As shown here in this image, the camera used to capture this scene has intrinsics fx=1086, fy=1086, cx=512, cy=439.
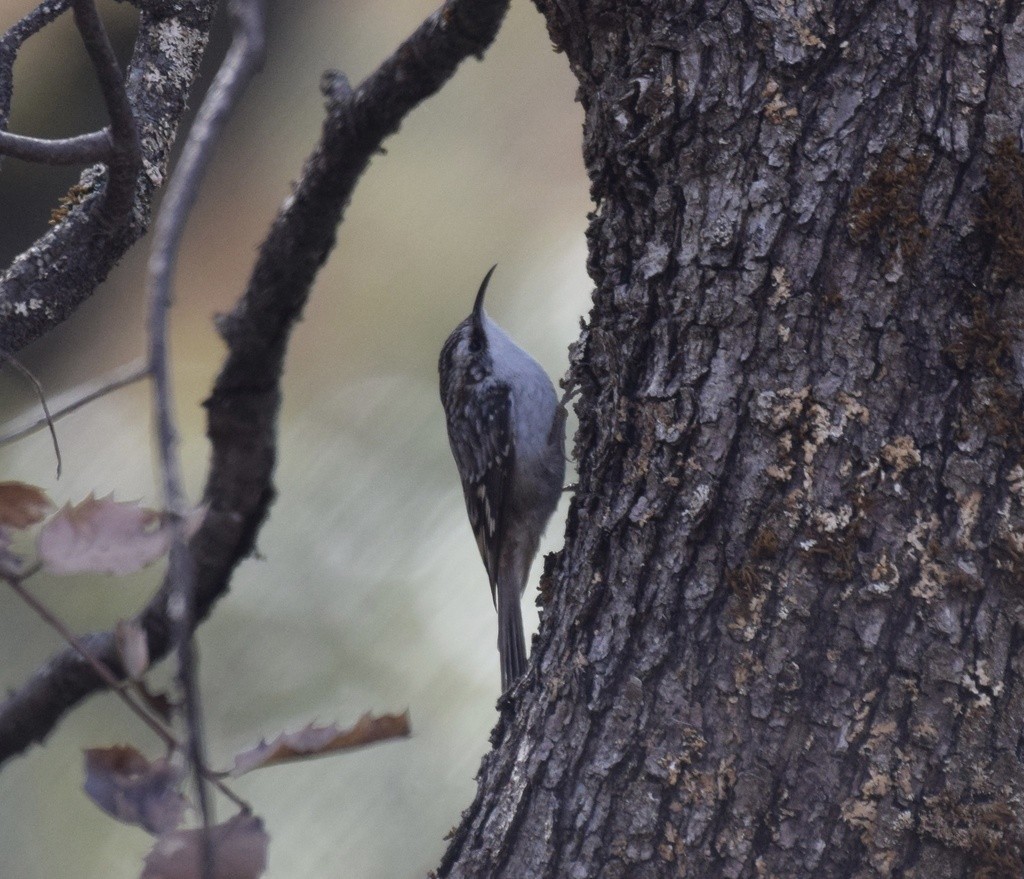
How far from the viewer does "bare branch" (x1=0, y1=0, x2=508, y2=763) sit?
3.94 ft

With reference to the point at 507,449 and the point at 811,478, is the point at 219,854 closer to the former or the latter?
the point at 811,478

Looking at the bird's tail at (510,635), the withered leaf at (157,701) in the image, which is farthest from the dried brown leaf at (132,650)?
the bird's tail at (510,635)

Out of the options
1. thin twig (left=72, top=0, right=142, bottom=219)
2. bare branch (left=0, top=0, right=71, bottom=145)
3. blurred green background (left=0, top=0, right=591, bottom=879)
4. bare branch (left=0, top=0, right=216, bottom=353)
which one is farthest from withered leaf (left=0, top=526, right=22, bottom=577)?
blurred green background (left=0, top=0, right=591, bottom=879)

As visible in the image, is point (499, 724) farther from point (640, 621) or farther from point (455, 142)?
point (455, 142)

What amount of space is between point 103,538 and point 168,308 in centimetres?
29

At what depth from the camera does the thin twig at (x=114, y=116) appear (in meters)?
1.41

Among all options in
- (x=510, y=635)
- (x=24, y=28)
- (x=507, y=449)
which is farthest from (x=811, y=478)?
(x=507, y=449)

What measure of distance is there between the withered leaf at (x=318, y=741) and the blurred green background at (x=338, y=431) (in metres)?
2.52

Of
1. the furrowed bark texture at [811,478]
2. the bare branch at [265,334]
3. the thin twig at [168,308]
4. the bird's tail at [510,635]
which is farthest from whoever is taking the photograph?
the bird's tail at [510,635]

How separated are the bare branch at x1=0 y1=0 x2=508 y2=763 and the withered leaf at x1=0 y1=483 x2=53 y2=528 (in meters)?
0.20

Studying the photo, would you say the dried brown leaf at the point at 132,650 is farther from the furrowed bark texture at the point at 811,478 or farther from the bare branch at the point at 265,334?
the furrowed bark texture at the point at 811,478

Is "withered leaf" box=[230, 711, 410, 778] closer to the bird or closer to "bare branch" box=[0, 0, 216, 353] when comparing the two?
"bare branch" box=[0, 0, 216, 353]

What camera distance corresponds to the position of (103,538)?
36.9 inches

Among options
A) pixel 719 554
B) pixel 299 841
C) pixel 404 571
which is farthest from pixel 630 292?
pixel 299 841
